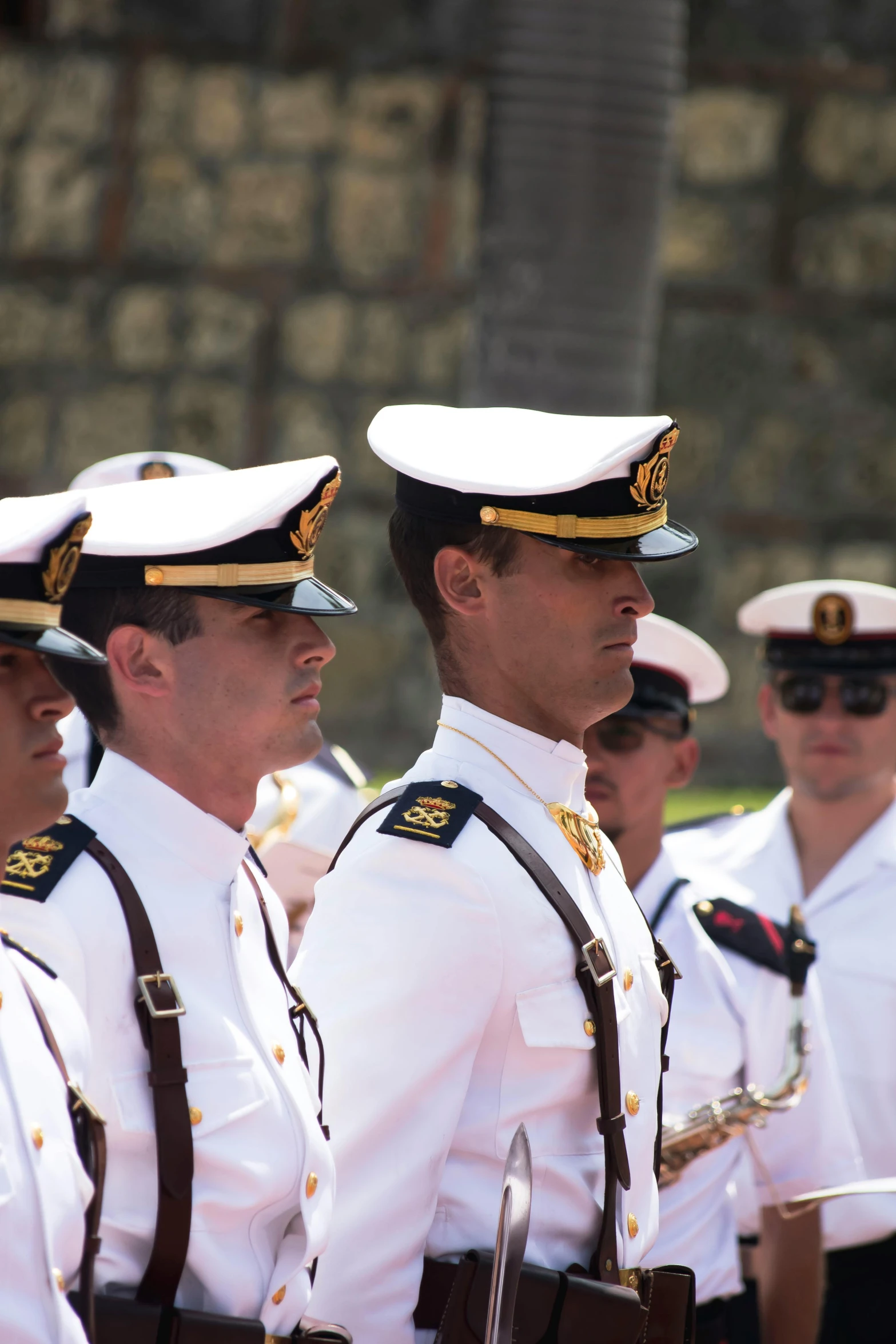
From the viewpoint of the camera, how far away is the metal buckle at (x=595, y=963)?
252 cm

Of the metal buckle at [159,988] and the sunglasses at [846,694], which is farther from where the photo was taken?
the sunglasses at [846,694]

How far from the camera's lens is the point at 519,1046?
251 centimetres

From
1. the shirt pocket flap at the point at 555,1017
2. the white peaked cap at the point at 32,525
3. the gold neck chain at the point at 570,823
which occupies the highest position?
Answer: the white peaked cap at the point at 32,525

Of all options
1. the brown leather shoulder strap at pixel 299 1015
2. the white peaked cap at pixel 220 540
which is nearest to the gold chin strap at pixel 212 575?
the white peaked cap at pixel 220 540

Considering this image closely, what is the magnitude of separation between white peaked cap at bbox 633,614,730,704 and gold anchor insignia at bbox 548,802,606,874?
4.50 ft

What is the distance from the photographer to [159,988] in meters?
2.27

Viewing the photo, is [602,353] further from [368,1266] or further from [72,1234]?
[72,1234]

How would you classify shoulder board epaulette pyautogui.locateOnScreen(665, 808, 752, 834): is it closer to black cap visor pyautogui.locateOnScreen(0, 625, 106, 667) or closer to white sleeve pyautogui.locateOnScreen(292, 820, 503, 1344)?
white sleeve pyautogui.locateOnScreen(292, 820, 503, 1344)

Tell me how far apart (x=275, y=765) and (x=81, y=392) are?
8479mm

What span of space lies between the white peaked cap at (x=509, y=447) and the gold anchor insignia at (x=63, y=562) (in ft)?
2.19

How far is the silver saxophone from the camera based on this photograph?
3.66m

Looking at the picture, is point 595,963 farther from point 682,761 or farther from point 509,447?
point 682,761

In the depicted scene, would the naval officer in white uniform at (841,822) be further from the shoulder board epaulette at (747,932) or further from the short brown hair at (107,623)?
the short brown hair at (107,623)

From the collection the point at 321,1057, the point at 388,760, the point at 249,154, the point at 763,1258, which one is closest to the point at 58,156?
the point at 249,154
